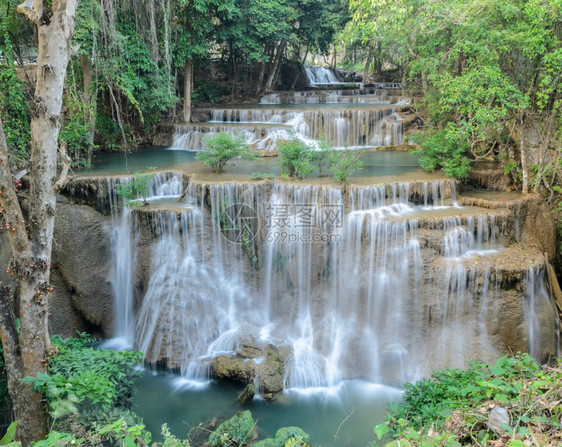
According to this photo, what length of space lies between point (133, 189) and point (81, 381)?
465 centimetres

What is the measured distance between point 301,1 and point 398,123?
8279mm

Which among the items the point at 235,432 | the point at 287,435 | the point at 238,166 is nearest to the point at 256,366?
the point at 235,432

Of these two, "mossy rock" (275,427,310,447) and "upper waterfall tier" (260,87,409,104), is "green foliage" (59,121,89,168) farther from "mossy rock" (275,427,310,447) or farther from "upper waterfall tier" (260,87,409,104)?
"upper waterfall tier" (260,87,409,104)

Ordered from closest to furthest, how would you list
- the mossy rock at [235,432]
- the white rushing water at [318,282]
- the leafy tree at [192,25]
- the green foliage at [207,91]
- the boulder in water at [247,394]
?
the mossy rock at [235,432], the boulder in water at [247,394], the white rushing water at [318,282], the leafy tree at [192,25], the green foliage at [207,91]

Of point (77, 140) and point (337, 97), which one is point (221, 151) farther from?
point (337, 97)

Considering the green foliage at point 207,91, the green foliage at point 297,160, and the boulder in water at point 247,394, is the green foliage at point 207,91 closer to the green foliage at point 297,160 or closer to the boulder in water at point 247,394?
the green foliage at point 297,160

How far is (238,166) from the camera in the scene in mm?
10016

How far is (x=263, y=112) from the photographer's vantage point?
45.2 ft

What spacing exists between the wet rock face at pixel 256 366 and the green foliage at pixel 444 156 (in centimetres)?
474

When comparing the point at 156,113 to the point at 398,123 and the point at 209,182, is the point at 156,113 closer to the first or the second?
the point at 209,182

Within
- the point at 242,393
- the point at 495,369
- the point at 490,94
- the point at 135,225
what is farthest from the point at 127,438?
the point at 490,94

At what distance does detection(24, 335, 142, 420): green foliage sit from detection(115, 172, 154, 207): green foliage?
3215mm

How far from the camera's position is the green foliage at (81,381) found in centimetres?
422

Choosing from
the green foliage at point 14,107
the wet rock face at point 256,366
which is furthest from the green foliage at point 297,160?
the green foliage at point 14,107
